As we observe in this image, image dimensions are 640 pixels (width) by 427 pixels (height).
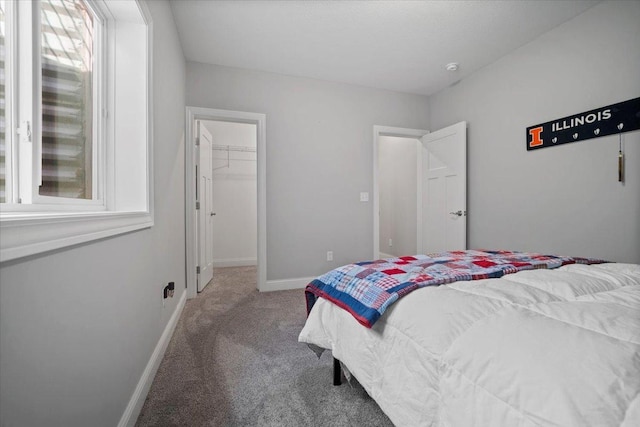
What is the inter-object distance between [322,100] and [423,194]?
180 centimetres

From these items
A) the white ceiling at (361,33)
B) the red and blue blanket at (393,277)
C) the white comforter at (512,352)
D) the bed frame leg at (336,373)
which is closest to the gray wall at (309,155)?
the white ceiling at (361,33)

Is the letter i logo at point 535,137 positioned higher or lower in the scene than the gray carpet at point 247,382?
higher

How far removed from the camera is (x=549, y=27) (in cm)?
247

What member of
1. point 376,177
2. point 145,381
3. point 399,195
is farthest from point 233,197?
point 145,381

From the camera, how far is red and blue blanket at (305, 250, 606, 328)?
3.55 ft

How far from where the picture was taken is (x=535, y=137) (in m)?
2.64

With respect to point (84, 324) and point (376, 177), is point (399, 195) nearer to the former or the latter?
point (376, 177)

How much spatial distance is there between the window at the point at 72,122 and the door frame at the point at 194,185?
1.49m

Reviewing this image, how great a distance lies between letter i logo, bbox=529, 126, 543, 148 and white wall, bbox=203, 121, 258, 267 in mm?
3594

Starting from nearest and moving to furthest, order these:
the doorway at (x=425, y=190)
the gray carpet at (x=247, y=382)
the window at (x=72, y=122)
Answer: the window at (x=72, y=122) < the gray carpet at (x=247, y=382) < the doorway at (x=425, y=190)

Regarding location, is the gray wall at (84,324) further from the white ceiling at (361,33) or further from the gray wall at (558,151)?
the gray wall at (558,151)

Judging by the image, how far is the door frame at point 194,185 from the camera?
116 inches

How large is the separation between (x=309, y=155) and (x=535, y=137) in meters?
2.21

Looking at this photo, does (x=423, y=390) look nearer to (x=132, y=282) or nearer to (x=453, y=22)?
(x=132, y=282)
